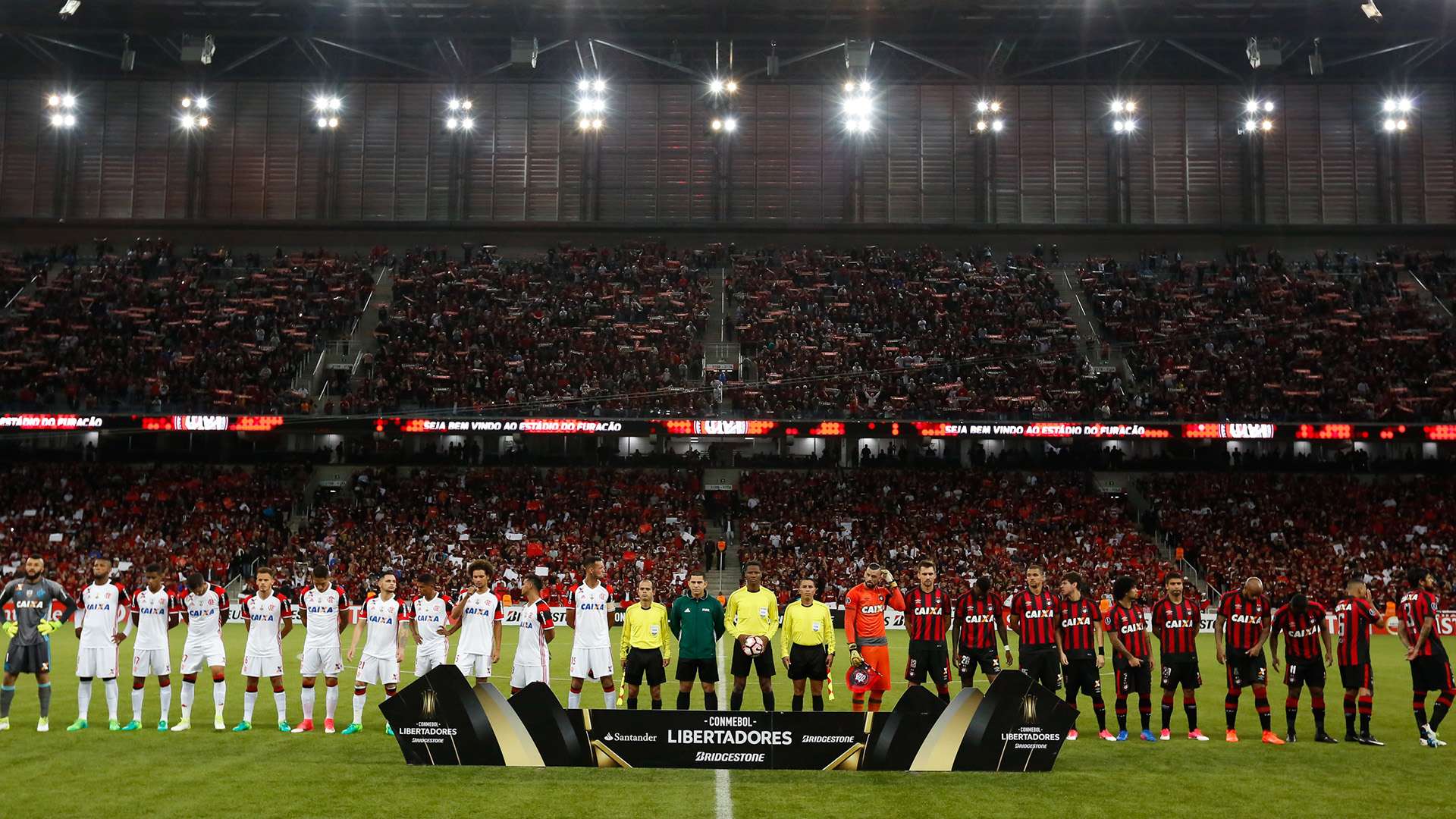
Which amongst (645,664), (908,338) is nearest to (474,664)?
(645,664)

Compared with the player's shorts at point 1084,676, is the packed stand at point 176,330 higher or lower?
higher

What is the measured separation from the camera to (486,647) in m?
14.4

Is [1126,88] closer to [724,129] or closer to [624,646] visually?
[724,129]

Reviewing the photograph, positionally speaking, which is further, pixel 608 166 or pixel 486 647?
pixel 608 166

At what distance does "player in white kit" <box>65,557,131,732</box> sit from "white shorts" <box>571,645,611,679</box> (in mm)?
5787

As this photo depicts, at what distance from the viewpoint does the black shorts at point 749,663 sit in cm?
1390

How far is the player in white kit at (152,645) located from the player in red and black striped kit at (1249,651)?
A: 44.2ft

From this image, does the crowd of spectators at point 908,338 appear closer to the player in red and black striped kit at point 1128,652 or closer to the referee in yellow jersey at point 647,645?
the player in red and black striped kit at point 1128,652

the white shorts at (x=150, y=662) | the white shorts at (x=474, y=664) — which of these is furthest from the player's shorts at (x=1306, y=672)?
the white shorts at (x=150, y=662)

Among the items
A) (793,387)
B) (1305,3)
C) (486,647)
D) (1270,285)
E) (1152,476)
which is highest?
(1305,3)

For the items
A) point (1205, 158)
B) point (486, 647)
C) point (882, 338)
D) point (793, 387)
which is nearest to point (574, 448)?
point (793, 387)

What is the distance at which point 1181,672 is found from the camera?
14.0m

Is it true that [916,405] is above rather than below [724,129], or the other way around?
below

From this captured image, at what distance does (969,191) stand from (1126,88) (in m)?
8.91
